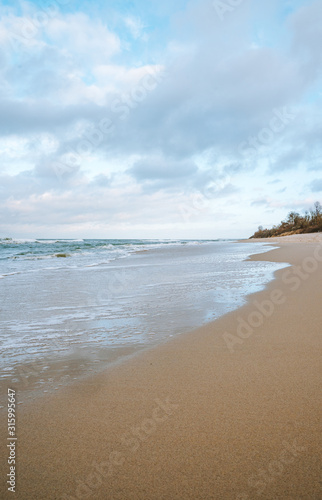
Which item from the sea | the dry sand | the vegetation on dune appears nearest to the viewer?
the dry sand

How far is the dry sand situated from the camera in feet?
4.68

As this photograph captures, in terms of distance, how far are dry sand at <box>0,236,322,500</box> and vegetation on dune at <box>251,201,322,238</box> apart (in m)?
48.8

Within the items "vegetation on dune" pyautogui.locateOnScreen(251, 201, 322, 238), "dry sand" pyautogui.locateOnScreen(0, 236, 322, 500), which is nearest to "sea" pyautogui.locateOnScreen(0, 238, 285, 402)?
"dry sand" pyautogui.locateOnScreen(0, 236, 322, 500)

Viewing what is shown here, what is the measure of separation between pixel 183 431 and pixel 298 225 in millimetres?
59352

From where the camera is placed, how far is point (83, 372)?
2.67 meters

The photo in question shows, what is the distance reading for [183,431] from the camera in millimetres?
1782

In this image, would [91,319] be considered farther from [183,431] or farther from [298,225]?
[298,225]

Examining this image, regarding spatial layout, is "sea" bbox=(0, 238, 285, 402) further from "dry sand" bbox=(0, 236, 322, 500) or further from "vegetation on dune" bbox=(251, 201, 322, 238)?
"vegetation on dune" bbox=(251, 201, 322, 238)

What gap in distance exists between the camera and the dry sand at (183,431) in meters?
1.43

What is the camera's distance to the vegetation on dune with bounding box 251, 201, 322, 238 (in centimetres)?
4801

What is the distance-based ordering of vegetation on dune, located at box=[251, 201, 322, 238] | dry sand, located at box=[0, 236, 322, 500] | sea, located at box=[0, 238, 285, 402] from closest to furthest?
dry sand, located at box=[0, 236, 322, 500]
sea, located at box=[0, 238, 285, 402]
vegetation on dune, located at box=[251, 201, 322, 238]

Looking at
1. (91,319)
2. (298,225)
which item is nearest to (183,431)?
(91,319)

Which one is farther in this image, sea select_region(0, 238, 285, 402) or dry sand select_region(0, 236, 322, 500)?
sea select_region(0, 238, 285, 402)

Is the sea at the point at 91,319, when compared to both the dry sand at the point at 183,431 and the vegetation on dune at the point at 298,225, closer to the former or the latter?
the dry sand at the point at 183,431
